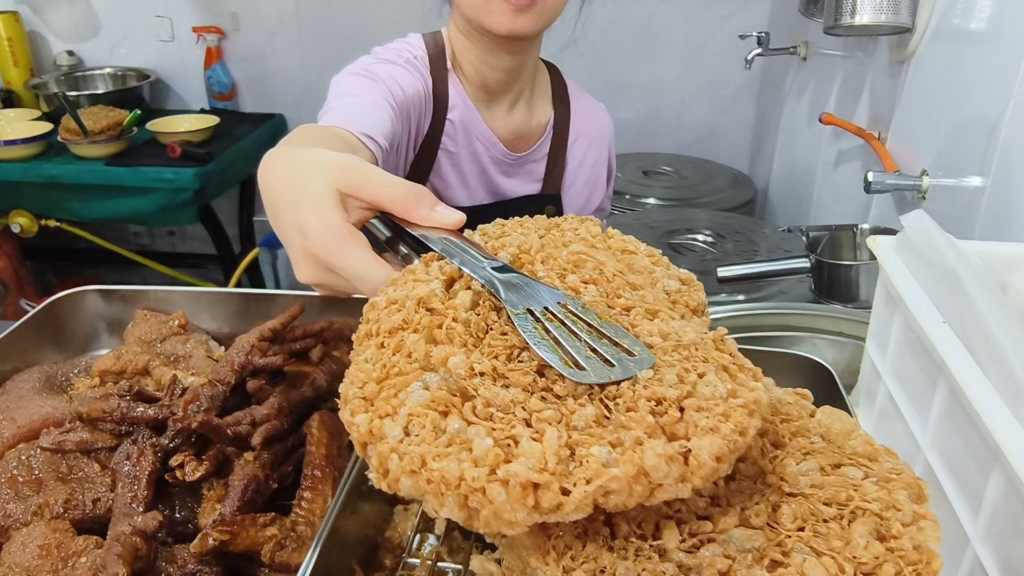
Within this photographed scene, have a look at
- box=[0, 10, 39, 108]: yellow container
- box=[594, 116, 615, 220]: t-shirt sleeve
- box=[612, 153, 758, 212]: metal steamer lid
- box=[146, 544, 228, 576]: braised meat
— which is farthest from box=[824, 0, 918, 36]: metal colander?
box=[0, 10, 39, 108]: yellow container

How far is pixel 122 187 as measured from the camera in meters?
3.08

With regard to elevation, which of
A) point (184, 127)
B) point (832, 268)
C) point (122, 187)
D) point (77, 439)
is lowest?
point (122, 187)

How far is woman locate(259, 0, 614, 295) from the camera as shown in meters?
1.03

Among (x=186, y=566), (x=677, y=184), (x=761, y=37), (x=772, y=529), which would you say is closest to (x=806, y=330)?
(x=772, y=529)

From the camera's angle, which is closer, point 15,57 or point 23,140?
point 23,140

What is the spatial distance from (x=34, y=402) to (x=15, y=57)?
3.38m

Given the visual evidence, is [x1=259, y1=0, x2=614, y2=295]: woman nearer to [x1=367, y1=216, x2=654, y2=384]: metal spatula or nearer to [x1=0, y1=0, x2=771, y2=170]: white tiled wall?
[x1=367, y1=216, x2=654, y2=384]: metal spatula

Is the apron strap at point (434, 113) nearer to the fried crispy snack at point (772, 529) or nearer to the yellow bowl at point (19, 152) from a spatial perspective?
→ the fried crispy snack at point (772, 529)

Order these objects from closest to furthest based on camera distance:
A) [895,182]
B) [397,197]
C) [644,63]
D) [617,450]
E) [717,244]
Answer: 1. [617,450]
2. [397,197]
3. [895,182]
4. [717,244]
5. [644,63]

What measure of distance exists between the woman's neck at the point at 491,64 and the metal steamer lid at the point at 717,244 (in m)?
0.57

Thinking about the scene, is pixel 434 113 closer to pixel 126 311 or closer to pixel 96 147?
pixel 126 311

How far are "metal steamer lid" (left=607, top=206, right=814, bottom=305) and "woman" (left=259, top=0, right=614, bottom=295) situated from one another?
0.20 m

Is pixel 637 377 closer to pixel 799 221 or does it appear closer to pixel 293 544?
pixel 293 544

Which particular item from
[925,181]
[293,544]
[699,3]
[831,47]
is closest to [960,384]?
[293,544]
